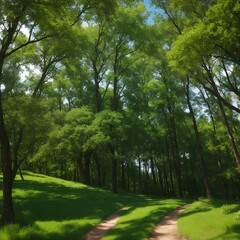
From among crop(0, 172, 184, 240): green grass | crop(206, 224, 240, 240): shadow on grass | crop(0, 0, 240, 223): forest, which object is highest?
crop(0, 0, 240, 223): forest

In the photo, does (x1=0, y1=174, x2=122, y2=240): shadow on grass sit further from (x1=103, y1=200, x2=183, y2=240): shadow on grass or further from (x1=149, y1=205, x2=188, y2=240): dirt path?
(x1=149, y1=205, x2=188, y2=240): dirt path

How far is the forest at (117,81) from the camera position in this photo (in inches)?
594

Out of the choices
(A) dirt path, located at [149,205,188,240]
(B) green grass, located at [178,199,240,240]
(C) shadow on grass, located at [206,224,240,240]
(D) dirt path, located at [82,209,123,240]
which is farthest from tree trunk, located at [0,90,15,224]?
(C) shadow on grass, located at [206,224,240,240]

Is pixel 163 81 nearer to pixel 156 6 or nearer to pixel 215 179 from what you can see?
pixel 156 6

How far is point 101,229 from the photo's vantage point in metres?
15.1

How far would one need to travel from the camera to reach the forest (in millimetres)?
15086

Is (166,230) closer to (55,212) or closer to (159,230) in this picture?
(159,230)

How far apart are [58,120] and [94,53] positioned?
28.3 feet

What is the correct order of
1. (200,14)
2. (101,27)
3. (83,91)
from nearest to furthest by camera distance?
(200,14)
(101,27)
(83,91)

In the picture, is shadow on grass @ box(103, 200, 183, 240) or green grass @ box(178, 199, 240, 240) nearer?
green grass @ box(178, 199, 240, 240)

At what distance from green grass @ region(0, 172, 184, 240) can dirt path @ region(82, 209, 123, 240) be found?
31cm

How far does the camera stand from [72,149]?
34938mm

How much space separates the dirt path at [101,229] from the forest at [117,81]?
12.7 feet

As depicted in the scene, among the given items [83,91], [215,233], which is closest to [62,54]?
[215,233]
